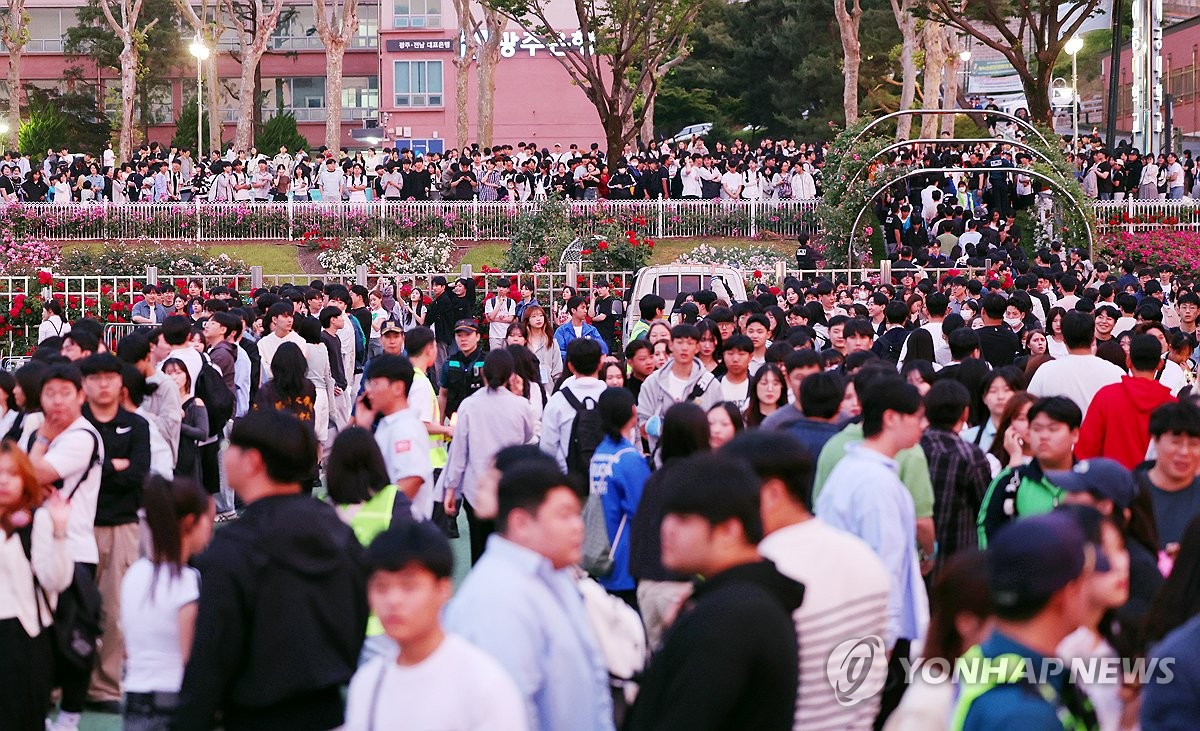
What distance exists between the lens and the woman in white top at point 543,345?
13.8 meters

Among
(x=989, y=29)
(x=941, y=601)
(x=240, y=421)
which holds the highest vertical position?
(x=989, y=29)

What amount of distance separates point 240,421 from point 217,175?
99.4 ft

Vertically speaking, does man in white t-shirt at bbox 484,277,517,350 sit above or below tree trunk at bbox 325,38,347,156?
below

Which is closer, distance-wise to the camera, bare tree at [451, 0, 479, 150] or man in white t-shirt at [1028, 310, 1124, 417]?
man in white t-shirt at [1028, 310, 1124, 417]

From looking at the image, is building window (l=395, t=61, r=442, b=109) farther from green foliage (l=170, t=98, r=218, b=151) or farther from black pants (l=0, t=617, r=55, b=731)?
black pants (l=0, t=617, r=55, b=731)

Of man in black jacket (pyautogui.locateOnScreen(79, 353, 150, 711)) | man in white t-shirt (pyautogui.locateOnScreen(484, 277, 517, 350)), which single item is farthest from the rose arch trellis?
man in black jacket (pyautogui.locateOnScreen(79, 353, 150, 711))

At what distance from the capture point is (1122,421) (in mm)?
7461

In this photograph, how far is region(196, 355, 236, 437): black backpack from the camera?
10578mm

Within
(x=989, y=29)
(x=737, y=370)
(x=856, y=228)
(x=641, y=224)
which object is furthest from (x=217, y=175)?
(x=989, y=29)

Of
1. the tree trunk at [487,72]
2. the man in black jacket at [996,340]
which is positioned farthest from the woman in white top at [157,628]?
the tree trunk at [487,72]

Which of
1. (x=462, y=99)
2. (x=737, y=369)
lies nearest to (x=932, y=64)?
(x=462, y=99)

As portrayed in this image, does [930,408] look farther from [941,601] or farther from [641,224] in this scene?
[641,224]

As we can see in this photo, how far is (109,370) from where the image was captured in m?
7.39

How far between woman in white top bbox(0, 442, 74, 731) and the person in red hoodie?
429 centimetres
